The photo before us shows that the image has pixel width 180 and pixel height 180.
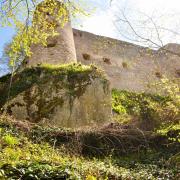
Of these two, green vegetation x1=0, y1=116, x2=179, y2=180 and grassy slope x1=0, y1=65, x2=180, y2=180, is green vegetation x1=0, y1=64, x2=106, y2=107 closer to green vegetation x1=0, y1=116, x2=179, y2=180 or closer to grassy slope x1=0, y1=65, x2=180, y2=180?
grassy slope x1=0, y1=65, x2=180, y2=180

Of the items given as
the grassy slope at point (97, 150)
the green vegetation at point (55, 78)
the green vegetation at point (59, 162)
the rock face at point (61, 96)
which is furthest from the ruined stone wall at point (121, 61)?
the green vegetation at point (59, 162)

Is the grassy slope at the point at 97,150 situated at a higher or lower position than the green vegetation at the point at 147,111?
lower

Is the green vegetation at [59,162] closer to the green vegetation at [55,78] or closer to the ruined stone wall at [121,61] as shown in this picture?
the green vegetation at [55,78]

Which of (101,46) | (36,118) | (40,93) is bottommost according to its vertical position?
(36,118)

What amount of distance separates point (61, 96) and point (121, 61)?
10.5 metres

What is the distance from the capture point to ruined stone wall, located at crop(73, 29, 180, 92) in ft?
74.4

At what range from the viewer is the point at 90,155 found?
37.6ft

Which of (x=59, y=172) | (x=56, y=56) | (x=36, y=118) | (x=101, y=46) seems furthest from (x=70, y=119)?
(x=101, y=46)

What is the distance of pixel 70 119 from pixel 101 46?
32.1 feet

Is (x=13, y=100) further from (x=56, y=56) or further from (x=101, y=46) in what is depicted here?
(x=101, y=46)

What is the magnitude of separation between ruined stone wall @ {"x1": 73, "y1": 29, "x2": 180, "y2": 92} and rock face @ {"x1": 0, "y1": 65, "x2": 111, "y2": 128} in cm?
678

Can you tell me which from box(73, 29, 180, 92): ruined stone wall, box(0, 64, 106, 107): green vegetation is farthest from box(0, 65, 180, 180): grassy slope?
box(73, 29, 180, 92): ruined stone wall

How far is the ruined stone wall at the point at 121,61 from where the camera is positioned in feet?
74.4

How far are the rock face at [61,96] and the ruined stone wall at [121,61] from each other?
6.78m
